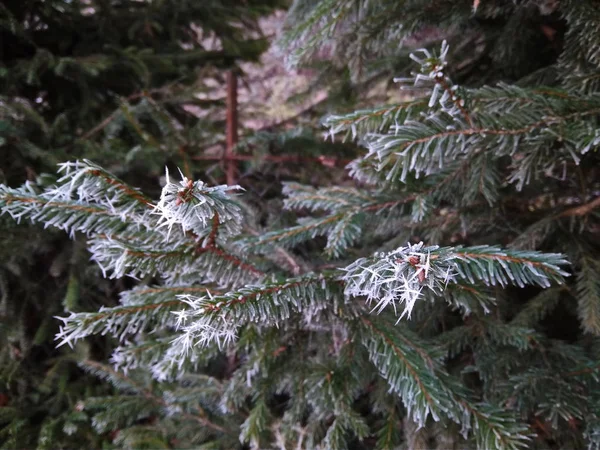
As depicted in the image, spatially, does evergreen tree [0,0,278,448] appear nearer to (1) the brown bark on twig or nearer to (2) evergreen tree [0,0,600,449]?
(1) the brown bark on twig

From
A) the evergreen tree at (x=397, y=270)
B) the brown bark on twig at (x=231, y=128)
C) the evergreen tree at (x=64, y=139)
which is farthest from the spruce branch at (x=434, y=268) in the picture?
the brown bark on twig at (x=231, y=128)

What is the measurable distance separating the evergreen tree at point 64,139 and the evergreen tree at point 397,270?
0.70 feet

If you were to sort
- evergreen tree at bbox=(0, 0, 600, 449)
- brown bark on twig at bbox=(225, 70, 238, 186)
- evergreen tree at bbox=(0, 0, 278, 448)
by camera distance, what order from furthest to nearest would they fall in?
brown bark on twig at bbox=(225, 70, 238, 186) → evergreen tree at bbox=(0, 0, 278, 448) → evergreen tree at bbox=(0, 0, 600, 449)

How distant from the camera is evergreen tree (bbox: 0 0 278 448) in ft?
4.97

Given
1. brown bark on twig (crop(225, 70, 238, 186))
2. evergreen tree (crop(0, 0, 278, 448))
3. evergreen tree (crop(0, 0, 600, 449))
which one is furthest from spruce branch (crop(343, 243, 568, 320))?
brown bark on twig (crop(225, 70, 238, 186))

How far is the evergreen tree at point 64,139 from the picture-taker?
1.51 meters

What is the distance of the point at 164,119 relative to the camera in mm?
1727

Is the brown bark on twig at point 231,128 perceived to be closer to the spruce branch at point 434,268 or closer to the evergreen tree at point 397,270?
the evergreen tree at point 397,270

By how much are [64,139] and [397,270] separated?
1634mm

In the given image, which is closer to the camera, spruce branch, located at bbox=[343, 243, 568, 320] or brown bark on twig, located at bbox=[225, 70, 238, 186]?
spruce branch, located at bbox=[343, 243, 568, 320]

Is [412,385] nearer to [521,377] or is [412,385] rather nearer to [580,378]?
[521,377]

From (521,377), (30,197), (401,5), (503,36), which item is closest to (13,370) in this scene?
(30,197)

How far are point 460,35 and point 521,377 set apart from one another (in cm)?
135

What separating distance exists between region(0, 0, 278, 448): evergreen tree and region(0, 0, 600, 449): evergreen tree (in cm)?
21
